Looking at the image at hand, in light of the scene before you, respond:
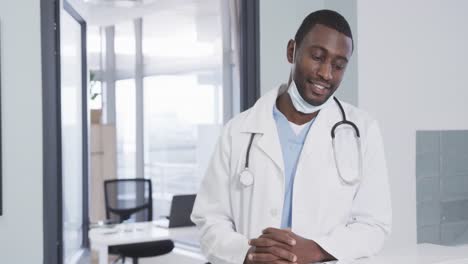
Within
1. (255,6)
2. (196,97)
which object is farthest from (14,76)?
(196,97)

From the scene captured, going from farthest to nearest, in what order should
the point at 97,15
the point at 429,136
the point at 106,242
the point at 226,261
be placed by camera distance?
the point at 97,15 < the point at 106,242 < the point at 429,136 < the point at 226,261

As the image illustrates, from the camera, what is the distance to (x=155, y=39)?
22.7ft

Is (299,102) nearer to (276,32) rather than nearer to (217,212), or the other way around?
(217,212)

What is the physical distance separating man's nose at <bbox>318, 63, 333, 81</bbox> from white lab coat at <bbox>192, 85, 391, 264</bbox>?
0.16 meters

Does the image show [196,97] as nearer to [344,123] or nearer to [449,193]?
[449,193]

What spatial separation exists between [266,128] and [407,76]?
1.32 m

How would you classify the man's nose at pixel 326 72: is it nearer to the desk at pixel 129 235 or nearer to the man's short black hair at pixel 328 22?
the man's short black hair at pixel 328 22

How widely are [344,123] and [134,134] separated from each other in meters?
5.61

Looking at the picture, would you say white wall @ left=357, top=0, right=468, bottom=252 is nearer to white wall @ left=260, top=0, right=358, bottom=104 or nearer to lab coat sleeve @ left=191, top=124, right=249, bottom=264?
white wall @ left=260, top=0, right=358, bottom=104

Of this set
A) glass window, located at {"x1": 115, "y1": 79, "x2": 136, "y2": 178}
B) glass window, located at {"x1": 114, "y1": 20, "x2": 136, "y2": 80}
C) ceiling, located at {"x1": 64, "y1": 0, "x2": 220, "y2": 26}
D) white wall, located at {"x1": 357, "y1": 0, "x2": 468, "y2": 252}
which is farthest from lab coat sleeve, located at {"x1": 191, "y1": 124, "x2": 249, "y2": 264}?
glass window, located at {"x1": 114, "y1": 20, "x2": 136, "y2": 80}

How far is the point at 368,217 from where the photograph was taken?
1.40 meters

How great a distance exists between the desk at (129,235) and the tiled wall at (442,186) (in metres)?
1.64

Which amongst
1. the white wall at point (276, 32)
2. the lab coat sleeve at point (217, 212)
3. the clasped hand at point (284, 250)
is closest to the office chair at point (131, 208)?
the white wall at point (276, 32)

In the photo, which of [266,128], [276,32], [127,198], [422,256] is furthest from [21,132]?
[127,198]
